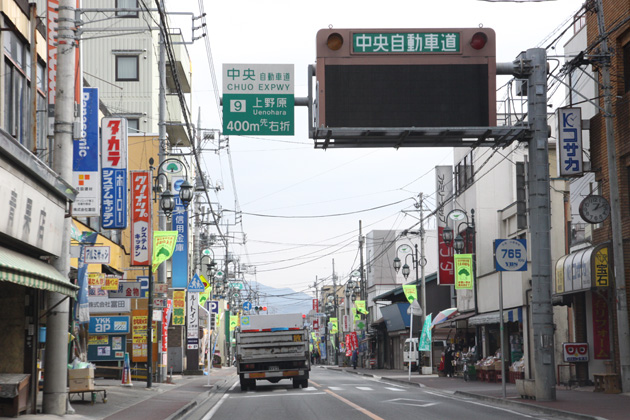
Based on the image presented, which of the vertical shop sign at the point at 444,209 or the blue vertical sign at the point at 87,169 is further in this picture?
the vertical shop sign at the point at 444,209

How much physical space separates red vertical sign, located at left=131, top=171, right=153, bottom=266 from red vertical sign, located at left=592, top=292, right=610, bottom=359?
14.8m

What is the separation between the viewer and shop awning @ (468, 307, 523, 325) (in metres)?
35.2

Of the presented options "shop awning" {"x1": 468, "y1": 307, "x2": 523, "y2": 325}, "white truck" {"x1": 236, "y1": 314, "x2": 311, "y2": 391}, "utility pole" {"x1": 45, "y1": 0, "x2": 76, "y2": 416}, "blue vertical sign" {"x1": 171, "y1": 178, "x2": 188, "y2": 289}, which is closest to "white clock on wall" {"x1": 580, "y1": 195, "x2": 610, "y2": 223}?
"shop awning" {"x1": 468, "y1": 307, "x2": 523, "y2": 325}

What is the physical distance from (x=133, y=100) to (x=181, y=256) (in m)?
12.2

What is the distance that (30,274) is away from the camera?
42.3ft

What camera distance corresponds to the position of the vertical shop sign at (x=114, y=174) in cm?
2606

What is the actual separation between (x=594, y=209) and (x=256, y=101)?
10419 mm

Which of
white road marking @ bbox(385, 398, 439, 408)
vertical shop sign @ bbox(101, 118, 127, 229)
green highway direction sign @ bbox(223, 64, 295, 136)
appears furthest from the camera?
vertical shop sign @ bbox(101, 118, 127, 229)

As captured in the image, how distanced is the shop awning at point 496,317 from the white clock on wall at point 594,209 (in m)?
11.3

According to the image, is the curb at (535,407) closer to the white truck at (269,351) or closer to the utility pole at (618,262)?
the utility pole at (618,262)

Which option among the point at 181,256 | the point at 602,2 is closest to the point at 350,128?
the point at 602,2

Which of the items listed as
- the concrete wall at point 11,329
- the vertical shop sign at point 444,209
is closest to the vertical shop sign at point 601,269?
the concrete wall at point 11,329

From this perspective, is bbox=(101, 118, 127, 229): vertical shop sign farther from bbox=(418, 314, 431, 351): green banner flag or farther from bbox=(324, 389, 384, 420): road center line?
bbox=(418, 314, 431, 351): green banner flag

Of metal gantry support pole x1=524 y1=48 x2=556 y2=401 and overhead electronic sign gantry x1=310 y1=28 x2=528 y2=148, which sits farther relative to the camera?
metal gantry support pole x1=524 y1=48 x2=556 y2=401
